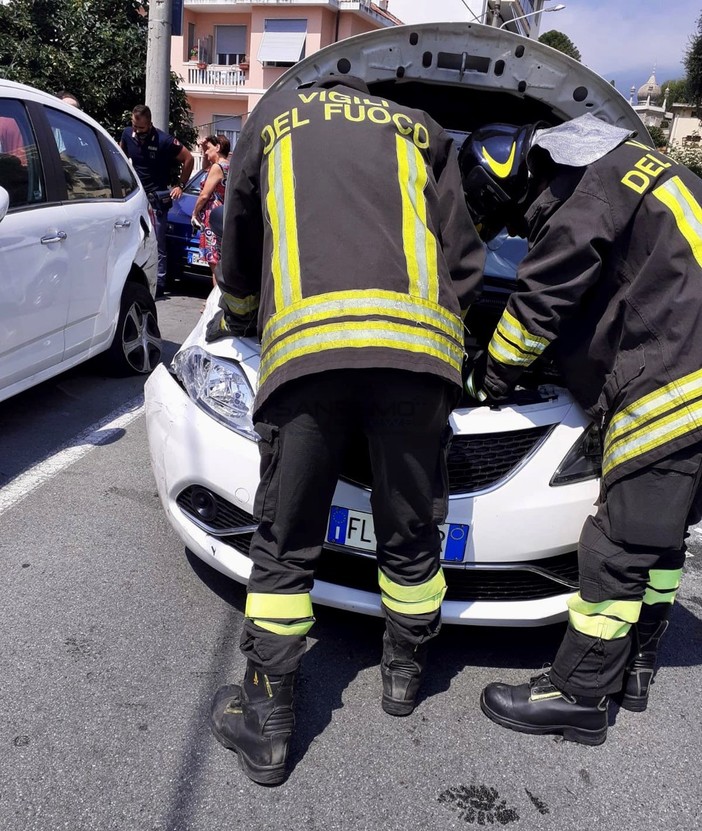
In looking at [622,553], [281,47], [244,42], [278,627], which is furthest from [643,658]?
[244,42]

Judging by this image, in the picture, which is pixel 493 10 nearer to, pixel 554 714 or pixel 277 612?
pixel 554 714

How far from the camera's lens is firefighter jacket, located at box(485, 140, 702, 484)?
6.53ft

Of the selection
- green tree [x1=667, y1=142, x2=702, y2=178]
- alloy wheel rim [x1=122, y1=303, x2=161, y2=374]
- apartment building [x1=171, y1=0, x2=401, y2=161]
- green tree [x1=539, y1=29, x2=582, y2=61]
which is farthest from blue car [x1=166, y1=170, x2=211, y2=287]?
green tree [x1=539, y1=29, x2=582, y2=61]

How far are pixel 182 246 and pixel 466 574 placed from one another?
21.6 ft

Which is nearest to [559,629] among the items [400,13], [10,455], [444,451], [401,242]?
[444,451]

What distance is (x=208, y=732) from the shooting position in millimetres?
2105

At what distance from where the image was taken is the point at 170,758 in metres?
2.00

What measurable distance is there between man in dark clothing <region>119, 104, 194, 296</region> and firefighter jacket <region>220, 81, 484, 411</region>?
603cm

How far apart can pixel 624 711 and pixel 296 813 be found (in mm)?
1146

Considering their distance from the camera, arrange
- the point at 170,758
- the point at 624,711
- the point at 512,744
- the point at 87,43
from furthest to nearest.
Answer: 1. the point at 87,43
2. the point at 624,711
3. the point at 512,744
4. the point at 170,758

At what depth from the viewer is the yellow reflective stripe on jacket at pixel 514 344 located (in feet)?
7.18

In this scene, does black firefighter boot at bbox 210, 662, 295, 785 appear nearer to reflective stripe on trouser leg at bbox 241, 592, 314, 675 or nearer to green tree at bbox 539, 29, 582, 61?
reflective stripe on trouser leg at bbox 241, 592, 314, 675

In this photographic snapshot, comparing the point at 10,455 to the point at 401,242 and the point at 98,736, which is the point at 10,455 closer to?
the point at 98,736

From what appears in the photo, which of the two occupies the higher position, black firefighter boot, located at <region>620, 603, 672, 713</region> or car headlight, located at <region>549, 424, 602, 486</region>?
car headlight, located at <region>549, 424, 602, 486</region>
